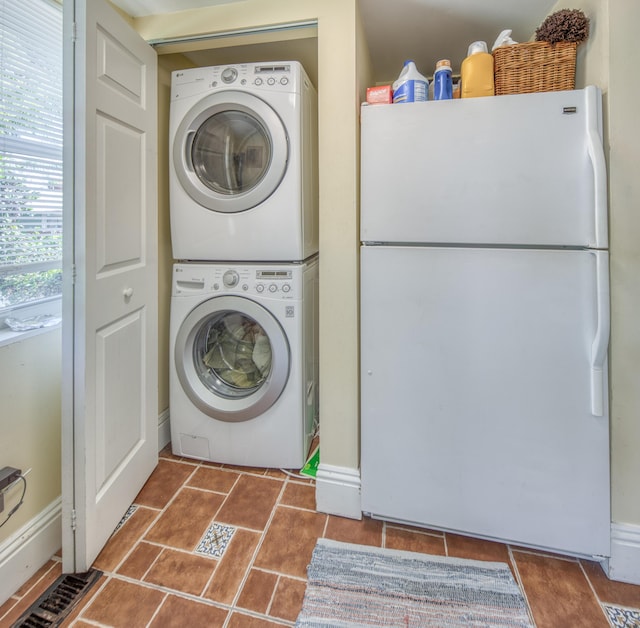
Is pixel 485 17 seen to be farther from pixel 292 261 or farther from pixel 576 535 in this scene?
pixel 576 535

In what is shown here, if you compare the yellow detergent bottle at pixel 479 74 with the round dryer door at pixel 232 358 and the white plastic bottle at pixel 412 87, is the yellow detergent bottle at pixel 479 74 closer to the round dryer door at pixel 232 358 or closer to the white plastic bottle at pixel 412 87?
the white plastic bottle at pixel 412 87

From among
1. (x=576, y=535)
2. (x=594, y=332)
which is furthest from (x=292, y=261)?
(x=576, y=535)

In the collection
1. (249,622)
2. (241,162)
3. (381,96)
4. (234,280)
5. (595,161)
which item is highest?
(381,96)

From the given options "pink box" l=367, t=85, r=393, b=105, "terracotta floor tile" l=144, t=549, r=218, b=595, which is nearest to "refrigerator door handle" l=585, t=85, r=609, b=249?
"pink box" l=367, t=85, r=393, b=105

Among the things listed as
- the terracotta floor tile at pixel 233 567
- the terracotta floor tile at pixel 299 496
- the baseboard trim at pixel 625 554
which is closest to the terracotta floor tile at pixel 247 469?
the terracotta floor tile at pixel 299 496

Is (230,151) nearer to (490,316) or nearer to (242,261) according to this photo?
(242,261)

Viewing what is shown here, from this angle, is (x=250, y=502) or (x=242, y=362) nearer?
(x=250, y=502)

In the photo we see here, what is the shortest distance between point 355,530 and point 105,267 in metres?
1.40

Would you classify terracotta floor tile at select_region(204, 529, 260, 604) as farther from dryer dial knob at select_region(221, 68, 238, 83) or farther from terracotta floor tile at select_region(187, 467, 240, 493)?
dryer dial knob at select_region(221, 68, 238, 83)

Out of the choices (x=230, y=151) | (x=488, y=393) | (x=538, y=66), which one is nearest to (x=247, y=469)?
(x=488, y=393)

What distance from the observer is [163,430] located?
2.06 meters

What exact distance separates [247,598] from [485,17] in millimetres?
2442

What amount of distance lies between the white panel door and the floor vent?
40mm

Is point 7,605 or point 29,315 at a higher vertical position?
point 29,315
